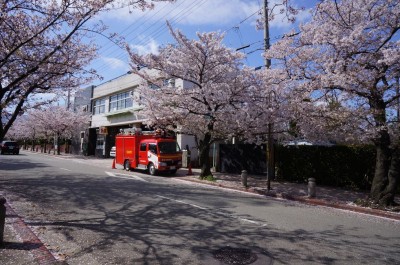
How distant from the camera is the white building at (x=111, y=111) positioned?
3675 centimetres

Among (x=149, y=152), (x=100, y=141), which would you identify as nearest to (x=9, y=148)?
(x=100, y=141)

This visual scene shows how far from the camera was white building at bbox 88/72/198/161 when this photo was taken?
36750 mm

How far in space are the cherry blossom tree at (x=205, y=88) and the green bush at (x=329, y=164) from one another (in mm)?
3117

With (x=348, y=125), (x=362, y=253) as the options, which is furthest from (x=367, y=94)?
(x=362, y=253)

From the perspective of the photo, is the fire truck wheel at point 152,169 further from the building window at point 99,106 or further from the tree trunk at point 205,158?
the building window at point 99,106

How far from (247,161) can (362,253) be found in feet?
52.6

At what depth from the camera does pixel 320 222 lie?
9.23 metres

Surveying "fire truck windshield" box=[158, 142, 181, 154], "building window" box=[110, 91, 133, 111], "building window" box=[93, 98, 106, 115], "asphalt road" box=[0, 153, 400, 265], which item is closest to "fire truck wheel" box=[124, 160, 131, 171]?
"fire truck windshield" box=[158, 142, 181, 154]

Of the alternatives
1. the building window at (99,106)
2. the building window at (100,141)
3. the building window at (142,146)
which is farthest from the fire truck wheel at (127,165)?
the building window at (99,106)

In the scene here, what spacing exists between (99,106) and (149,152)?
86.0 ft

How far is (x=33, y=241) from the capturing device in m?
6.46

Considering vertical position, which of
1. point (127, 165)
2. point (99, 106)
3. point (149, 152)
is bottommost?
point (127, 165)

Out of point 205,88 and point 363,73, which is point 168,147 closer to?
point 205,88

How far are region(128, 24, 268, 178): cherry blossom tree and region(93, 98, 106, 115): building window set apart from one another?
2649cm
